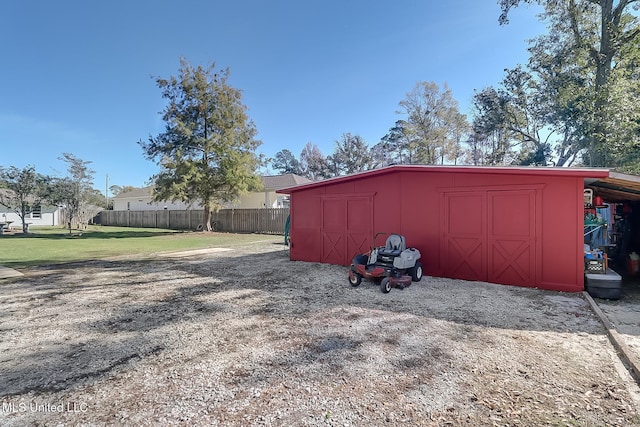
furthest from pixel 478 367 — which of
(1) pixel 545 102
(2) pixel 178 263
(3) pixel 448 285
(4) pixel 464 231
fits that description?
(1) pixel 545 102

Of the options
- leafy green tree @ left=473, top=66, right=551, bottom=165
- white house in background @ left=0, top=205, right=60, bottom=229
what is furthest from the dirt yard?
white house in background @ left=0, top=205, right=60, bottom=229

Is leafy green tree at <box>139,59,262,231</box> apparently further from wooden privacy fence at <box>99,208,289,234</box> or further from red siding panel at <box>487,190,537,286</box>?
red siding panel at <box>487,190,537,286</box>

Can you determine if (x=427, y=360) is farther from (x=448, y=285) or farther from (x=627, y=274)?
(x=627, y=274)

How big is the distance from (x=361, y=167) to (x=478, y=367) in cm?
3412

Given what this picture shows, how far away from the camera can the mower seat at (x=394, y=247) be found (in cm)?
606

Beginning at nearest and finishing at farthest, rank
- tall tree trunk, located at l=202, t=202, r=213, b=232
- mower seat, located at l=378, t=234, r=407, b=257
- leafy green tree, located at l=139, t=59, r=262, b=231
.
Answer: mower seat, located at l=378, t=234, r=407, b=257, leafy green tree, located at l=139, t=59, r=262, b=231, tall tree trunk, located at l=202, t=202, r=213, b=232

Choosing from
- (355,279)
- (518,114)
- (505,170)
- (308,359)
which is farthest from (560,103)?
(308,359)

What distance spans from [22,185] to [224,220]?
38.2 ft

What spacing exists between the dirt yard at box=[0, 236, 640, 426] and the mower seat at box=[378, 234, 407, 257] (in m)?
0.76

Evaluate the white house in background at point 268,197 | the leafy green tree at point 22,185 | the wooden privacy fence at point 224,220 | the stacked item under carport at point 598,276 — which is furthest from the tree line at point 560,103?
the leafy green tree at point 22,185

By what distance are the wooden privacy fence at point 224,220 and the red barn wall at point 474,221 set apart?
10.8 meters

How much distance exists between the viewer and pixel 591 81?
46.1 ft

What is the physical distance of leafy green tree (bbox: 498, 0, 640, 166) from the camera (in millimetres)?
12297

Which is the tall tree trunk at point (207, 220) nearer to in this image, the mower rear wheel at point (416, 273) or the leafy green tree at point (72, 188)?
the leafy green tree at point (72, 188)
